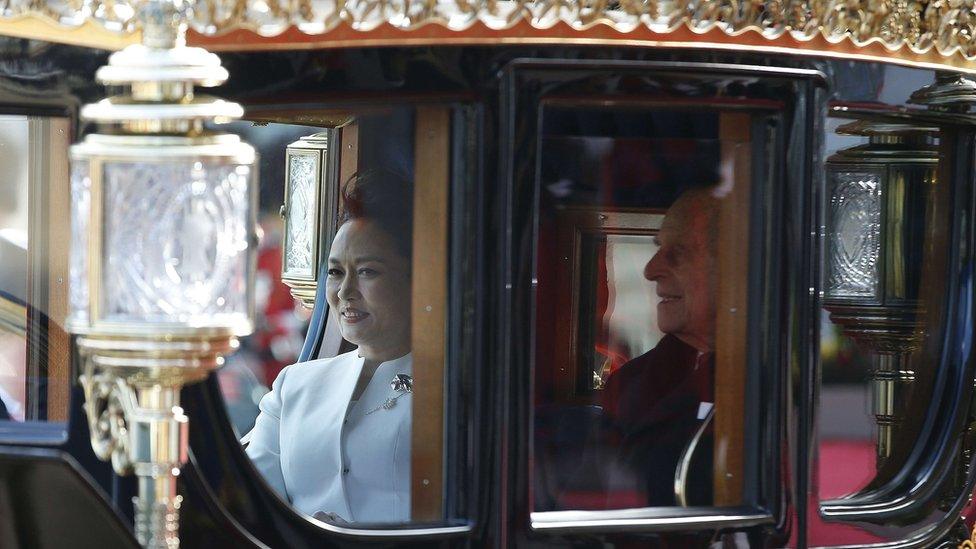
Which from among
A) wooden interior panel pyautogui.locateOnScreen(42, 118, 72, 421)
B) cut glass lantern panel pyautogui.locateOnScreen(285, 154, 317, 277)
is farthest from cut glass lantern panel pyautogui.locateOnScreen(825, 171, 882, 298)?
wooden interior panel pyautogui.locateOnScreen(42, 118, 72, 421)

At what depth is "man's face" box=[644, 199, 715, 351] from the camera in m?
2.75

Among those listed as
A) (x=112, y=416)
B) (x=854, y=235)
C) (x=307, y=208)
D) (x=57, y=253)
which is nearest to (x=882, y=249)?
(x=854, y=235)

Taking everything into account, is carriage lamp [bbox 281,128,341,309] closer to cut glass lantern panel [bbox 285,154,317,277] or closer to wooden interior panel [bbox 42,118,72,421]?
cut glass lantern panel [bbox 285,154,317,277]

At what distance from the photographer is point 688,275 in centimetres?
277

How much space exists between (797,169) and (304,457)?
37.9 inches

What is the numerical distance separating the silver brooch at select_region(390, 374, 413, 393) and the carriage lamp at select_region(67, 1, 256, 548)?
0.88 m

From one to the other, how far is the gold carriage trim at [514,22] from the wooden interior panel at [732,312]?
0.54 ft

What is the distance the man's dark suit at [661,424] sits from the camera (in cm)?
276

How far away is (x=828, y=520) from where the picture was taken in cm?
289

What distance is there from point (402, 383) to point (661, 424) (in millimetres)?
449

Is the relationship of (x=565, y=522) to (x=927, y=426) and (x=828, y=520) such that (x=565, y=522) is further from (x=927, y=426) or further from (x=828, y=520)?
(x=927, y=426)

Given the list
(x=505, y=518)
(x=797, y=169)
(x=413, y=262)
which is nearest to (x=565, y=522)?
(x=505, y=518)

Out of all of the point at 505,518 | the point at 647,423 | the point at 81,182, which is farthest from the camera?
the point at 647,423

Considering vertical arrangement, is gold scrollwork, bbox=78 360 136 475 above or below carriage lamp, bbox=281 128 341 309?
below
